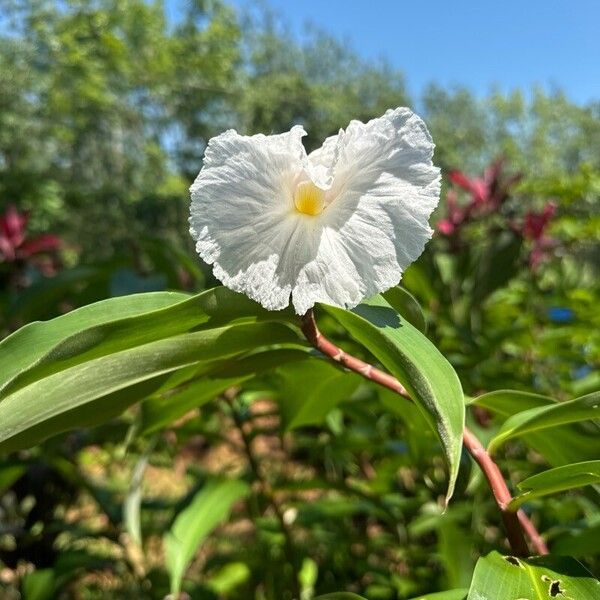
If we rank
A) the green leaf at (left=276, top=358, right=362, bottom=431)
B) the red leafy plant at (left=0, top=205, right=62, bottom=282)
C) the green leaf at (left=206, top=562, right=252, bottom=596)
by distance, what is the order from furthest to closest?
the red leafy plant at (left=0, top=205, right=62, bottom=282) → the green leaf at (left=206, top=562, right=252, bottom=596) → the green leaf at (left=276, top=358, right=362, bottom=431)

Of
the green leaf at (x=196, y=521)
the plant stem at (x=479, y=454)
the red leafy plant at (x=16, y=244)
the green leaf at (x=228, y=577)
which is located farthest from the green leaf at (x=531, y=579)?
the red leafy plant at (x=16, y=244)

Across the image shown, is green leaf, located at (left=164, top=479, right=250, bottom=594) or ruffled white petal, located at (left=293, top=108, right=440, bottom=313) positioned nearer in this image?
ruffled white petal, located at (left=293, top=108, right=440, bottom=313)

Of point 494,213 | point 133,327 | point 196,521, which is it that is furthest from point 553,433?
point 494,213

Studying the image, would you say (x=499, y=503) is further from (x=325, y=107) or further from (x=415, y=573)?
(x=325, y=107)

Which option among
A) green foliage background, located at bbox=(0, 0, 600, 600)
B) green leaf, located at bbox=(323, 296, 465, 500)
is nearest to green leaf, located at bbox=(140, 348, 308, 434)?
green foliage background, located at bbox=(0, 0, 600, 600)

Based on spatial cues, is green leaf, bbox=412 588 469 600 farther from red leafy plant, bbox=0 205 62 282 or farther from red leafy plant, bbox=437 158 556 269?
red leafy plant, bbox=0 205 62 282

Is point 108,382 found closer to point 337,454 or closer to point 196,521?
point 196,521
